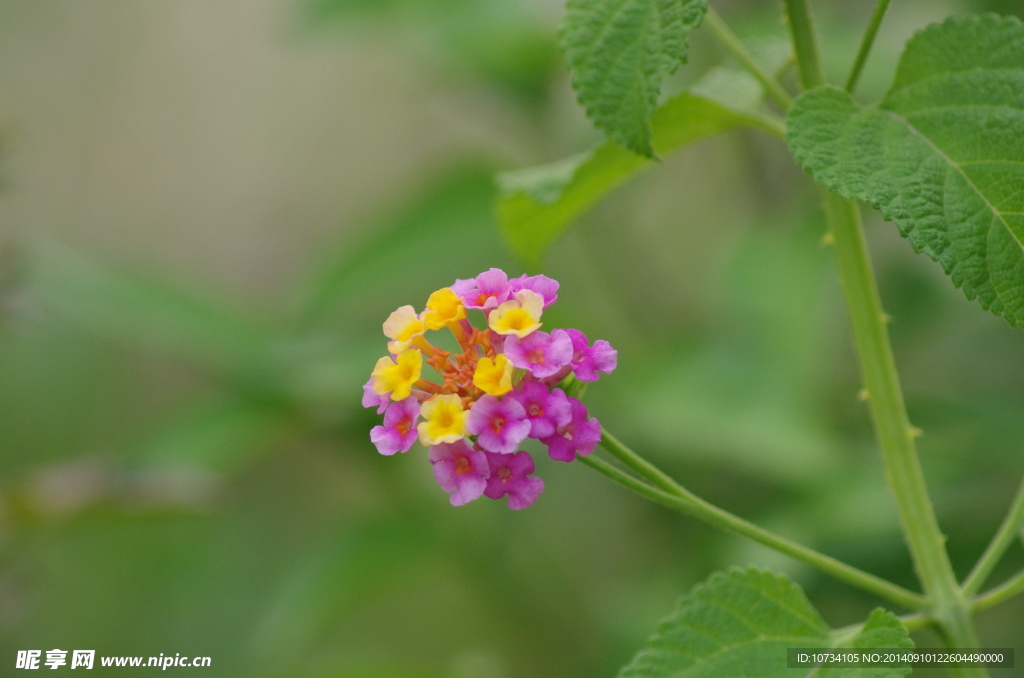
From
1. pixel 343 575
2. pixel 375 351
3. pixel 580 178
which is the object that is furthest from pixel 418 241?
pixel 580 178

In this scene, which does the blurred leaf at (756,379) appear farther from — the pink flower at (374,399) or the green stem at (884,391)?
the pink flower at (374,399)

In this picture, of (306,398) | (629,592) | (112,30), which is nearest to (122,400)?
(112,30)

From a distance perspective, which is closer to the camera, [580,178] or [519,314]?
[519,314]

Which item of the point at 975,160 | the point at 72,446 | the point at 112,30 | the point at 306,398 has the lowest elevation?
the point at 975,160

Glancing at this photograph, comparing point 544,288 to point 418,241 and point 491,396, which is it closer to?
point 491,396

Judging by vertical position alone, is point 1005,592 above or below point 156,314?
below

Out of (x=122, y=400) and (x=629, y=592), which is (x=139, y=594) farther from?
(x=629, y=592)

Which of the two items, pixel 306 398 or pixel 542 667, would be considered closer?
pixel 306 398
